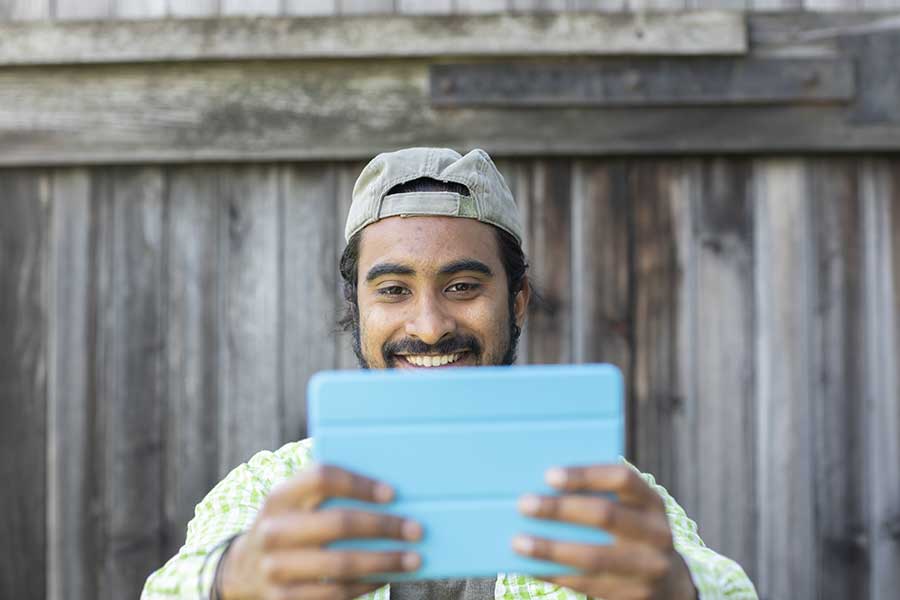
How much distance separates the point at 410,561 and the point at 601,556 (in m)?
0.21

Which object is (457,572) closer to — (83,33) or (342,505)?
(342,505)

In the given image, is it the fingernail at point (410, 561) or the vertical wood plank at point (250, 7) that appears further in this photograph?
the vertical wood plank at point (250, 7)

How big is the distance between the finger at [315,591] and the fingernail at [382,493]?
4.1 inches

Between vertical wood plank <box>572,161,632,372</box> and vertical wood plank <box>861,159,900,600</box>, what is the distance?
63 centimetres

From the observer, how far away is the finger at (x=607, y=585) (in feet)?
3.40

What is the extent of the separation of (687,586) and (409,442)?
1.39 ft

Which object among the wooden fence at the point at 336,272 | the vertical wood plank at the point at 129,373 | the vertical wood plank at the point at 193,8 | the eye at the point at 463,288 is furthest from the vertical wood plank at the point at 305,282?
the eye at the point at 463,288

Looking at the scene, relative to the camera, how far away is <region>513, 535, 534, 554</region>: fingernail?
3.28 feet

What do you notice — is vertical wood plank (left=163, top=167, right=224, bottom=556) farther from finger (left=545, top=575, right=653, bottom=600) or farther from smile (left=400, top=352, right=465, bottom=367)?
finger (left=545, top=575, right=653, bottom=600)

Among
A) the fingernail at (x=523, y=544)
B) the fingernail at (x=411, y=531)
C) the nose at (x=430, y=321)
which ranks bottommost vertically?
the fingernail at (x=523, y=544)

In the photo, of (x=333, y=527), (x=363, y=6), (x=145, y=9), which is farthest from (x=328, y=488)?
(x=145, y=9)

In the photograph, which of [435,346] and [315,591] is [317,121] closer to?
[435,346]

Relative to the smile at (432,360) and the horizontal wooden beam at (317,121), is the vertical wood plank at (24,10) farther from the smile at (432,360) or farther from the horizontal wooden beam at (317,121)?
the smile at (432,360)

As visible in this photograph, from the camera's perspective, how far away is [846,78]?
2.37m
